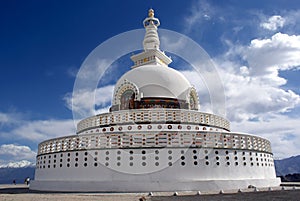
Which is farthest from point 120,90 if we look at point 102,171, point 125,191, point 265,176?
point 265,176

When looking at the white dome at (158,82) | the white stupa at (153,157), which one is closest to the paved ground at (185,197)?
Result: the white stupa at (153,157)

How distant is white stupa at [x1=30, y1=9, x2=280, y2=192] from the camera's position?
49.6 ft

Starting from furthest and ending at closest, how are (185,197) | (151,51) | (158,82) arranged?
(151,51), (158,82), (185,197)

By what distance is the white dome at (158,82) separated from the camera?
2135 centimetres

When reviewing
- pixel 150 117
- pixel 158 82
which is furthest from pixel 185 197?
pixel 158 82

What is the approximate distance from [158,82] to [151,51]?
5062 millimetres

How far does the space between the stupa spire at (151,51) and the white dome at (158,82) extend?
290 cm

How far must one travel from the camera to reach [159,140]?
15.8m

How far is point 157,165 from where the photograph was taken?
1532cm

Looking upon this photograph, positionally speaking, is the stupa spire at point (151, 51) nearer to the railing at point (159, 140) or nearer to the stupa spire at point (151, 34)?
the stupa spire at point (151, 34)

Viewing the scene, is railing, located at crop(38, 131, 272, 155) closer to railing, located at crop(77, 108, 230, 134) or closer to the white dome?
railing, located at crop(77, 108, 230, 134)

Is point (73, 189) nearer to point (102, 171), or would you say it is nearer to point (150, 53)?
point (102, 171)

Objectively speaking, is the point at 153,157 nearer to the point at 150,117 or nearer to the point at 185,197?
the point at 150,117

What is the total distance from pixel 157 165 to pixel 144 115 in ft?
13.4
